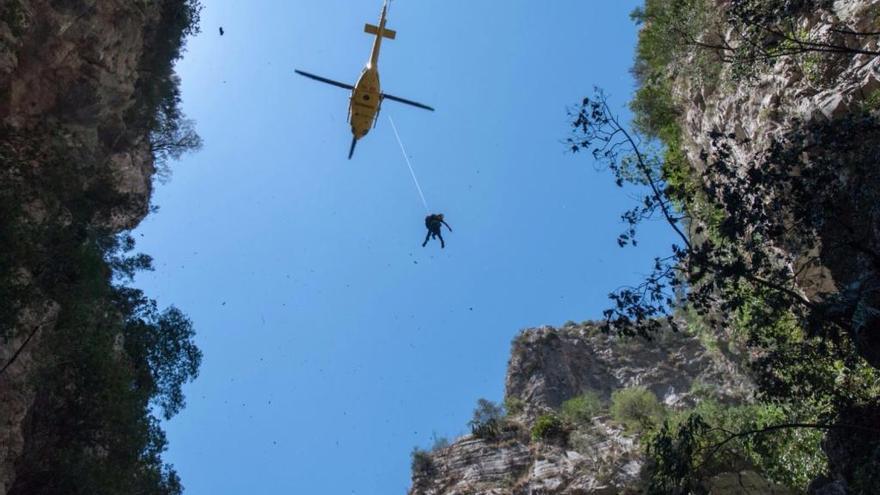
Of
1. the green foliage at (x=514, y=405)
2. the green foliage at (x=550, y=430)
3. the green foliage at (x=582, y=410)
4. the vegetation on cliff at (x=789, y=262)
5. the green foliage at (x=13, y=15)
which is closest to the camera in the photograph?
the vegetation on cliff at (x=789, y=262)

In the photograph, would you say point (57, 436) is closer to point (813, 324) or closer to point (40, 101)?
point (40, 101)


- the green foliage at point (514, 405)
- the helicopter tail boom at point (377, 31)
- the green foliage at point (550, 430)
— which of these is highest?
the helicopter tail boom at point (377, 31)

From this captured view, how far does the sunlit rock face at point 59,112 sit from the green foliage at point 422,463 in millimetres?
13924

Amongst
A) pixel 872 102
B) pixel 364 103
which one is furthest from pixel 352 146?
pixel 872 102

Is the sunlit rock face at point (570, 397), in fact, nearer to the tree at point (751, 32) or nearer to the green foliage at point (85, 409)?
the tree at point (751, 32)

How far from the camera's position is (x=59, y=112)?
55.2 feet

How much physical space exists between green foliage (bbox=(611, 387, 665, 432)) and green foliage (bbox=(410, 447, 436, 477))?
23.9 ft

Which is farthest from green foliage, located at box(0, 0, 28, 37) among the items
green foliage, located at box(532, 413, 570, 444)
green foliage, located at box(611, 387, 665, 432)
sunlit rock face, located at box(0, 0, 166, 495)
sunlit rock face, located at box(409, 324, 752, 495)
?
green foliage, located at box(611, 387, 665, 432)

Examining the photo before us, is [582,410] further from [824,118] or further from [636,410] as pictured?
[824,118]

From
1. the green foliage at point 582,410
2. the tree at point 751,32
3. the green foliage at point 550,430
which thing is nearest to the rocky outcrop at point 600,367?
the green foliage at point 582,410

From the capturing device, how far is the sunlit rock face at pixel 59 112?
41.3ft

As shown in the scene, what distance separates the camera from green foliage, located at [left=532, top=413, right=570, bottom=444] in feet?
80.8

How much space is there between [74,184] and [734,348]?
802 inches

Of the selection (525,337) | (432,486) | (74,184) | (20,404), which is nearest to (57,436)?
(20,404)
